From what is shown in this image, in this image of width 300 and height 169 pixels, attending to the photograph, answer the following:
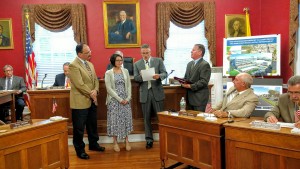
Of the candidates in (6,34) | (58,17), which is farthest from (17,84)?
(58,17)

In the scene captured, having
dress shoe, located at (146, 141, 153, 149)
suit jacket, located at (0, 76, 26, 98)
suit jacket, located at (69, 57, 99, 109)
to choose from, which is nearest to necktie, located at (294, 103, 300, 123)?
dress shoe, located at (146, 141, 153, 149)

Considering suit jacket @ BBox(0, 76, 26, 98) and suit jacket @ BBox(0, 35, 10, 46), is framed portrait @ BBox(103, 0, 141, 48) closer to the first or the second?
suit jacket @ BBox(0, 76, 26, 98)

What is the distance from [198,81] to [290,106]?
1351mm

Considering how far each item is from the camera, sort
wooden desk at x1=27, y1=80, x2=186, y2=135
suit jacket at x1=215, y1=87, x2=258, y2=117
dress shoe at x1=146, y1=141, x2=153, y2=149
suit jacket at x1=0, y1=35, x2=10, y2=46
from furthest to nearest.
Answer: suit jacket at x1=0, y1=35, x2=10, y2=46 < wooden desk at x1=27, y1=80, x2=186, y2=135 < dress shoe at x1=146, y1=141, x2=153, y2=149 < suit jacket at x1=215, y1=87, x2=258, y2=117

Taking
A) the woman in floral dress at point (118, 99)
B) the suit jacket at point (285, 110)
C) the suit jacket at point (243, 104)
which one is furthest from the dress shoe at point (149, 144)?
the suit jacket at point (285, 110)

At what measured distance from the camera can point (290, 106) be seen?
2.83m

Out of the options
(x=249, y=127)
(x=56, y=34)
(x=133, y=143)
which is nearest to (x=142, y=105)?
(x=133, y=143)

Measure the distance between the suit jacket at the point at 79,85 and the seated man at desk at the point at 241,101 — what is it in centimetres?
189

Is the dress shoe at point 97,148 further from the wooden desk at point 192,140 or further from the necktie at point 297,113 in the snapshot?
the necktie at point 297,113

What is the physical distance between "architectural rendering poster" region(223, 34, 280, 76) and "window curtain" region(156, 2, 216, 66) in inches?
47.7

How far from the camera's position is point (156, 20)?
682 cm

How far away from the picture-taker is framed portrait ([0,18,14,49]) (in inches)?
259

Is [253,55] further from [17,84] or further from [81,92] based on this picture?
[17,84]

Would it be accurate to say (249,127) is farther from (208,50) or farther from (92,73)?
(208,50)
